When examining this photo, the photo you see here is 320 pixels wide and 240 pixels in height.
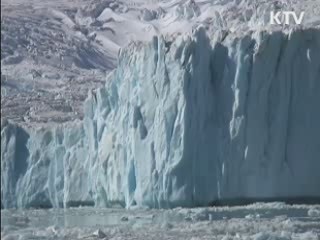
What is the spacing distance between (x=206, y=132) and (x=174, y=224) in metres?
3.61

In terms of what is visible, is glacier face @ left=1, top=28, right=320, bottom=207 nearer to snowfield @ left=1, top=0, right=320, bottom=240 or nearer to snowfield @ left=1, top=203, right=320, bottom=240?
snowfield @ left=1, top=0, right=320, bottom=240

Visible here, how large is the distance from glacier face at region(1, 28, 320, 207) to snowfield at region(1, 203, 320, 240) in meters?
0.69

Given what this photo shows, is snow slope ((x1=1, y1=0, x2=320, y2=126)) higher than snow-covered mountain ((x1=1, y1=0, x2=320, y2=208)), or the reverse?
snow slope ((x1=1, y1=0, x2=320, y2=126))

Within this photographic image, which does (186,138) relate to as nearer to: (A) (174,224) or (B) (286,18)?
(A) (174,224)

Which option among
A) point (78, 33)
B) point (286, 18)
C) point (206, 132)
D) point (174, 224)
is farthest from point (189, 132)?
point (78, 33)

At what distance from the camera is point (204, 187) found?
58.9ft

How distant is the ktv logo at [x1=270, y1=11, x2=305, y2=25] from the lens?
2633 centimetres

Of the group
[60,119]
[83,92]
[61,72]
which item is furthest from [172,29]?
[60,119]

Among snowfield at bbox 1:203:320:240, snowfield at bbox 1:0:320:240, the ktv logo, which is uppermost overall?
the ktv logo

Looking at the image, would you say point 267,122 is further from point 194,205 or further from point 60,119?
point 60,119

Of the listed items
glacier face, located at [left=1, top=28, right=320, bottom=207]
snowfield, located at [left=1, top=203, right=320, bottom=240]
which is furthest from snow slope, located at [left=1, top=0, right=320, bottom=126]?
snowfield, located at [left=1, top=203, right=320, bottom=240]

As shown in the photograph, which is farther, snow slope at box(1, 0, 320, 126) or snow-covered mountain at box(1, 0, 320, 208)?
snow slope at box(1, 0, 320, 126)

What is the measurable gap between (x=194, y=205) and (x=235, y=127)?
1.50 metres

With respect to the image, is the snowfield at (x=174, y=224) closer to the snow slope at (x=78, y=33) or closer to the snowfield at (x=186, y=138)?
the snowfield at (x=186, y=138)
